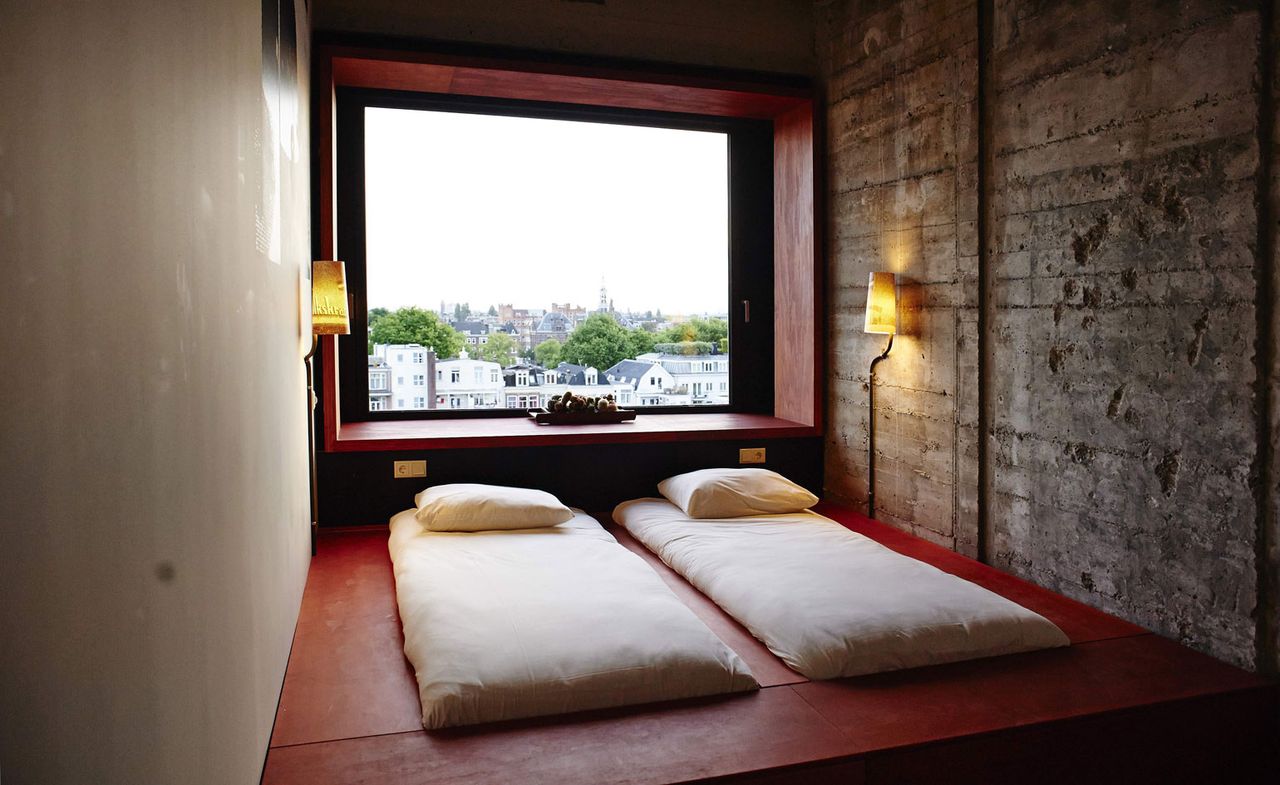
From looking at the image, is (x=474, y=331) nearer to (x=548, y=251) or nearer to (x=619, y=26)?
(x=548, y=251)

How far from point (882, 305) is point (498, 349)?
198 centimetres

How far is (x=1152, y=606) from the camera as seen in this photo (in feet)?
8.63

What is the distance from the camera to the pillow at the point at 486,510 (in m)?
3.40

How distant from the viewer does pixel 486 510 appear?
11.3ft

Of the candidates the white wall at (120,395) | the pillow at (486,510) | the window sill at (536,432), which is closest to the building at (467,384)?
the window sill at (536,432)

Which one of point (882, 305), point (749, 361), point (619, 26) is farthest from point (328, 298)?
point (749, 361)

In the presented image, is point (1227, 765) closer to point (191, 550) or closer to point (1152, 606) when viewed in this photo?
point (1152, 606)

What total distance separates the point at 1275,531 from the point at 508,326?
3383 mm

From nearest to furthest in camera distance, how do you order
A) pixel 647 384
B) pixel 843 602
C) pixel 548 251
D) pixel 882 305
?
pixel 843 602
pixel 882 305
pixel 548 251
pixel 647 384

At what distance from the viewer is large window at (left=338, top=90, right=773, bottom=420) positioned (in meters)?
4.34

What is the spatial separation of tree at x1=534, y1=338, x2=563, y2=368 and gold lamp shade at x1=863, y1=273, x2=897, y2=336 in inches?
67.6

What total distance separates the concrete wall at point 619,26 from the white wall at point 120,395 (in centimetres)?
266

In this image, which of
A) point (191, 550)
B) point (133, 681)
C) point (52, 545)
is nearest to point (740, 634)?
point (191, 550)

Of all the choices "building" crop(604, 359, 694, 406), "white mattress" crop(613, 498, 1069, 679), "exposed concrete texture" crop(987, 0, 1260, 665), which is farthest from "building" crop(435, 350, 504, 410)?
"exposed concrete texture" crop(987, 0, 1260, 665)
